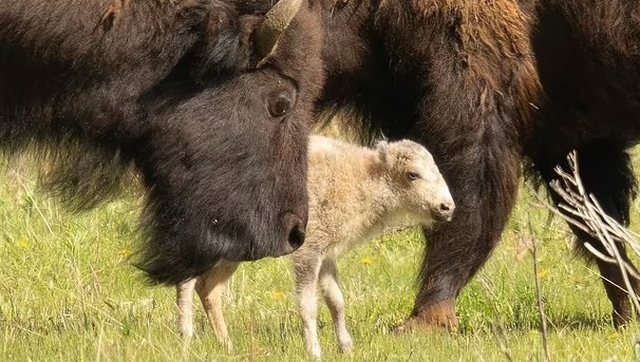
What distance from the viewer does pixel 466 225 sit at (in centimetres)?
730

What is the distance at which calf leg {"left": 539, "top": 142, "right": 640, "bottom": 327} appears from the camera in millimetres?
8016

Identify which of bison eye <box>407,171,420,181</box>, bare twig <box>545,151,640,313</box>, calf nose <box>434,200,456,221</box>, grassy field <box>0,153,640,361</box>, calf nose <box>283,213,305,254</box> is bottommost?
grassy field <box>0,153,640,361</box>

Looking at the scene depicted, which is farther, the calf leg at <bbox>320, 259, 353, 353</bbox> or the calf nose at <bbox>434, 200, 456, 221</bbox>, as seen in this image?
the calf nose at <bbox>434, 200, 456, 221</bbox>

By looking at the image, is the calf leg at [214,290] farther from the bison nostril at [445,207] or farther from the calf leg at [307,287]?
the bison nostril at [445,207]

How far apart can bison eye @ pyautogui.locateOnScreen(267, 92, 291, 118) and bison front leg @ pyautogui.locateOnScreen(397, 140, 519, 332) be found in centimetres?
129

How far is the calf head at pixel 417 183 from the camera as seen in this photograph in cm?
677

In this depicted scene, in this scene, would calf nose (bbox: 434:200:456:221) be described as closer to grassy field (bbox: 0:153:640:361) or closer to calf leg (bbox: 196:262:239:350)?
grassy field (bbox: 0:153:640:361)

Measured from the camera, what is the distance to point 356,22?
7.32 m

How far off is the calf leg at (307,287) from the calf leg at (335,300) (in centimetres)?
9

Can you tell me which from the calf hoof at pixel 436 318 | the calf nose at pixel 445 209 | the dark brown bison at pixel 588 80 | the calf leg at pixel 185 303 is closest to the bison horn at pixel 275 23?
the calf nose at pixel 445 209

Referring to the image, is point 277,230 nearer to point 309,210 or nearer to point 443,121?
point 309,210

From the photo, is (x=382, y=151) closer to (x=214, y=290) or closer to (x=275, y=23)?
(x=214, y=290)

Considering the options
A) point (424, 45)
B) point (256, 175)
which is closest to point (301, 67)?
point (256, 175)

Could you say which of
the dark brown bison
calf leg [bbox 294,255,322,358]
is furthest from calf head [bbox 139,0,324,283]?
the dark brown bison
